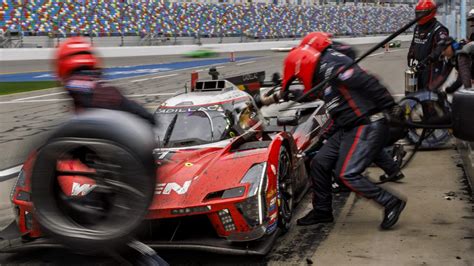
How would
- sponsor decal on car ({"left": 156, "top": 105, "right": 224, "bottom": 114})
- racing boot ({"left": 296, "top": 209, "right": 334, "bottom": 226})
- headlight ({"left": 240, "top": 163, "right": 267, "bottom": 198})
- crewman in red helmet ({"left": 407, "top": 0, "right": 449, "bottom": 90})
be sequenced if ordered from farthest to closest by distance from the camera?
1. crewman in red helmet ({"left": 407, "top": 0, "right": 449, "bottom": 90})
2. sponsor decal on car ({"left": 156, "top": 105, "right": 224, "bottom": 114})
3. racing boot ({"left": 296, "top": 209, "right": 334, "bottom": 226})
4. headlight ({"left": 240, "top": 163, "right": 267, "bottom": 198})

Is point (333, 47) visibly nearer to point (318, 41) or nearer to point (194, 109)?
point (318, 41)

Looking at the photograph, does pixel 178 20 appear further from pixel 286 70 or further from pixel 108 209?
pixel 108 209

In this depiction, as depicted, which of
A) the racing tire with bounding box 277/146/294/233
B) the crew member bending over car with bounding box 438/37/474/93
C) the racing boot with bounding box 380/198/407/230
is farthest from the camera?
the crew member bending over car with bounding box 438/37/474/93

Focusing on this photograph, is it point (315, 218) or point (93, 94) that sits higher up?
point (93, 94)

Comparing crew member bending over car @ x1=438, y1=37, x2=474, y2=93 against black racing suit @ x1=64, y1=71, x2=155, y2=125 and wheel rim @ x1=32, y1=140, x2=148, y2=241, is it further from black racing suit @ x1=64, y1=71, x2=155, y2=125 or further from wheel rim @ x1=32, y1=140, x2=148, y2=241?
wheel rim @ x1=32, y1=140, x2=148, y2=241

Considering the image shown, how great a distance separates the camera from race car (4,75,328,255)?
430 cm

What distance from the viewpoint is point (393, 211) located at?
201 inches

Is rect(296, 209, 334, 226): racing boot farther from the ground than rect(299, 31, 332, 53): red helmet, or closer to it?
closer to it

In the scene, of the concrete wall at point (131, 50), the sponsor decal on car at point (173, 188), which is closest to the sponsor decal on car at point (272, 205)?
the sponsor decal on car at point (173, 188)

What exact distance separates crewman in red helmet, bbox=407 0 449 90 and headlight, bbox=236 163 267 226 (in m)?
3.98

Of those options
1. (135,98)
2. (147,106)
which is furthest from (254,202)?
(135,98)

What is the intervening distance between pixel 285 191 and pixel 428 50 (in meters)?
3.90

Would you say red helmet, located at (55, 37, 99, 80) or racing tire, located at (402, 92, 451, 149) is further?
racing tire, located at (402, 92, 451, 149)

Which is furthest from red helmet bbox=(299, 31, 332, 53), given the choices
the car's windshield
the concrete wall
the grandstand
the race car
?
the grandstand
